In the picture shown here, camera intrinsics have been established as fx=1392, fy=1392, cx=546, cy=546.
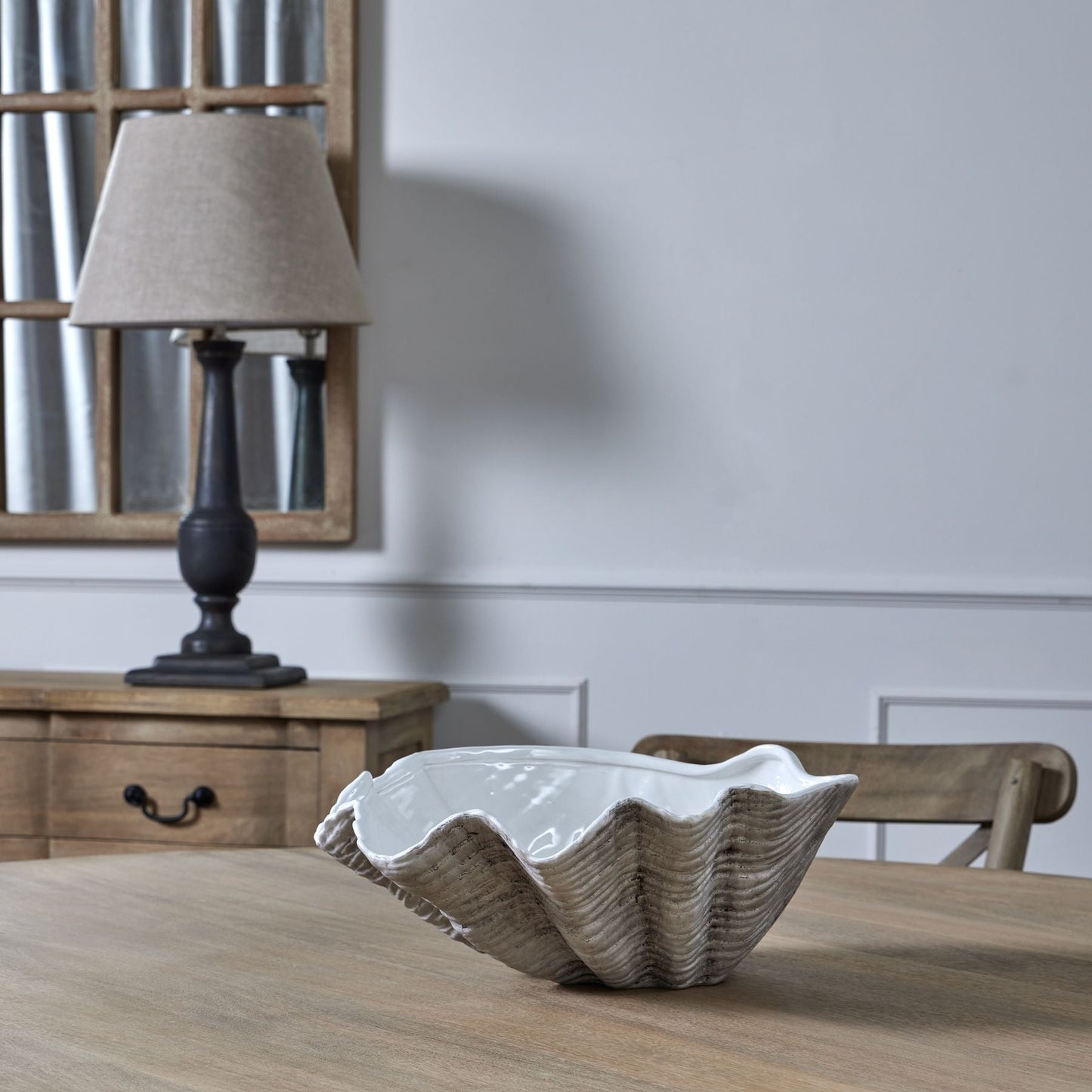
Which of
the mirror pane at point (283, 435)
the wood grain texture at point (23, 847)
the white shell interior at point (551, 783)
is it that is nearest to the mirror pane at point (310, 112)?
the mirror pane at point (283, 435)

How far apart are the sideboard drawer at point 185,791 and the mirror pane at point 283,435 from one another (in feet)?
1.87

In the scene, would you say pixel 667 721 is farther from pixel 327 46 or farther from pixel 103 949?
pixel 103 949

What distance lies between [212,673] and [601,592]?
0.70 meters

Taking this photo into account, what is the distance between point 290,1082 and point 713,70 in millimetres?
2188

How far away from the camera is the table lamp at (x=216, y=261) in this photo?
2146 mm

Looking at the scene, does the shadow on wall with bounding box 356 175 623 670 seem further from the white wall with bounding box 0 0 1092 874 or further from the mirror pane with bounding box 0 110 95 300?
the mirror pane with bounding box 0 110 95 300

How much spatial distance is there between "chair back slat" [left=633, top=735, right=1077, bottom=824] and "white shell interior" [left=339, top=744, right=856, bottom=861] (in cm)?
61

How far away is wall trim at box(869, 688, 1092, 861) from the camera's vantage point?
95.0 inches

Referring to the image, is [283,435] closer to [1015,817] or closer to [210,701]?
[210,701]

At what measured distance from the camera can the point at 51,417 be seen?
8.76ft

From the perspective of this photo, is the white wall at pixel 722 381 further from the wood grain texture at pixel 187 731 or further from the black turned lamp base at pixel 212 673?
the wood grain texture at pixel 187 731

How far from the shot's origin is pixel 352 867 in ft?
2.56

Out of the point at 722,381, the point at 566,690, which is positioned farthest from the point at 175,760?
the point at 722,381

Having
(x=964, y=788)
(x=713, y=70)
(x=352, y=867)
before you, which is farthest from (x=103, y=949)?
(x=713, y=70)
